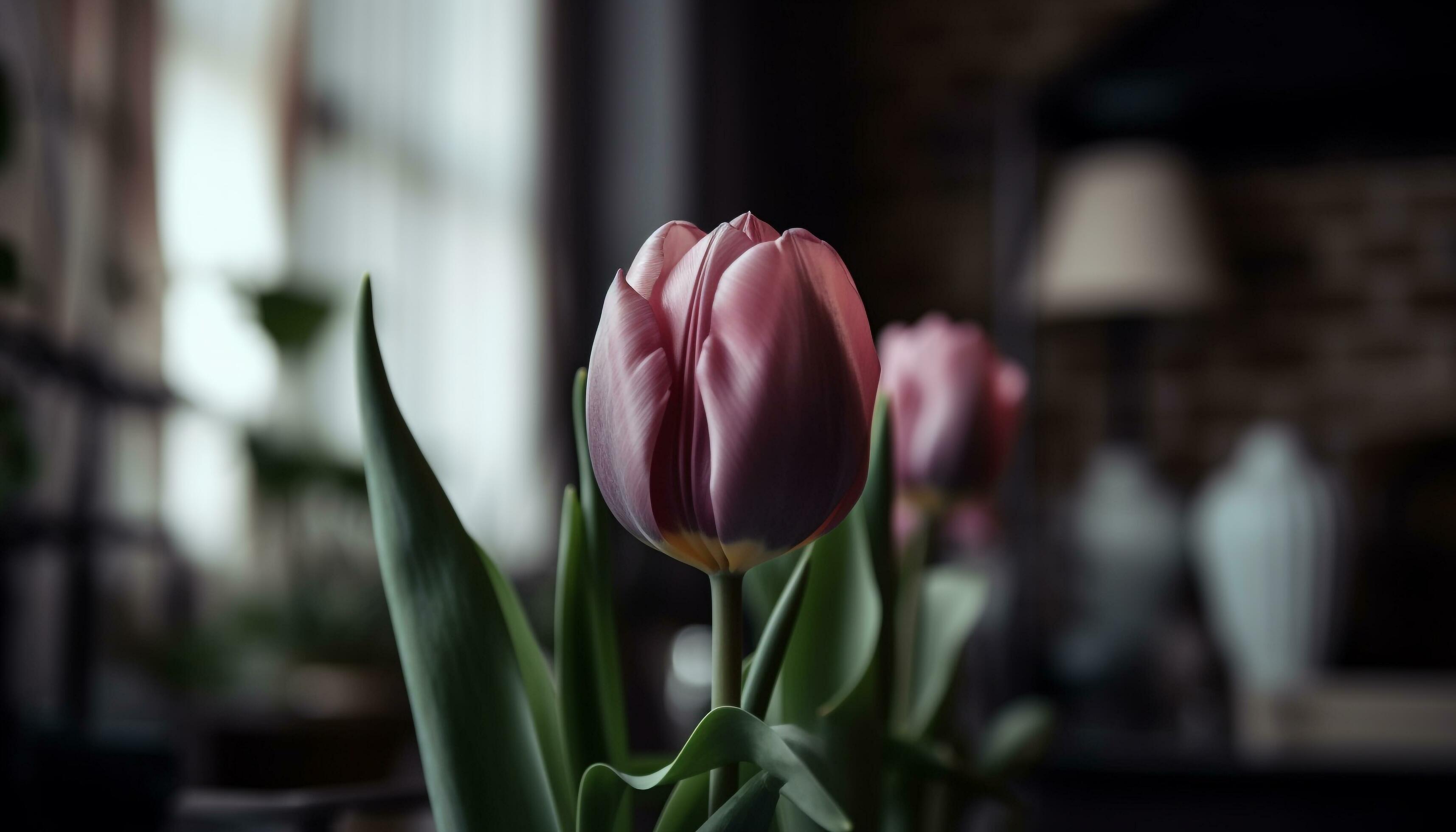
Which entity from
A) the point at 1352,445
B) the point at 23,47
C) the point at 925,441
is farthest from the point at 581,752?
the point at 1352,445

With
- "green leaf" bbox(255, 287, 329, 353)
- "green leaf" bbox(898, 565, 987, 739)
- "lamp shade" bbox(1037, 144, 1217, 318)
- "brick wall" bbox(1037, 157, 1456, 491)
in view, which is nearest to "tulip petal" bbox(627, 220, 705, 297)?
"green leaf" bbox(898, 565, 987, 739)

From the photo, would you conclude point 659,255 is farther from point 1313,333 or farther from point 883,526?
point 1313,333

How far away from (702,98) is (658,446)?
245 cm

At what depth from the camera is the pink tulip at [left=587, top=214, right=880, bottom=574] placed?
25 centimetres

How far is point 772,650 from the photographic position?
281 millimetres

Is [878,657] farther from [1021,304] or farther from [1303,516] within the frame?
[1021,304]

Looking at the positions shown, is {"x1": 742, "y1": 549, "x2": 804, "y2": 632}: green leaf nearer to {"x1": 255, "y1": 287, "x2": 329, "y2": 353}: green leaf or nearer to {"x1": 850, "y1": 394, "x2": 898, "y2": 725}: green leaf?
{"x1": 850, "y1": 394, "x2": 898, "y2": 725}: green leaf

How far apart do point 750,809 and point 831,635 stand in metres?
0.09

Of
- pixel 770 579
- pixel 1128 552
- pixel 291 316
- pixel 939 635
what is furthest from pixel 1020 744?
Answer: pixel 1128 552

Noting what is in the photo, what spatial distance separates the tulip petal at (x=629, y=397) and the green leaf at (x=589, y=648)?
0.02 metres

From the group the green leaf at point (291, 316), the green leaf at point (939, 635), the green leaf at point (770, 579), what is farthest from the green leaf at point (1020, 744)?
the green leaf at point (291, 316)

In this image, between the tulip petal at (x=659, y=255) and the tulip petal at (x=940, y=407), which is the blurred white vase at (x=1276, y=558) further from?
the tulip petal at (x=659, y=255)

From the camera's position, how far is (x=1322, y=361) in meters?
2.82

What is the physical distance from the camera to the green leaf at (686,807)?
287mm
